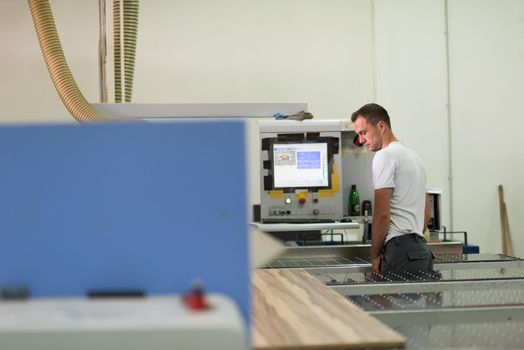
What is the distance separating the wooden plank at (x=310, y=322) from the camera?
1.25m

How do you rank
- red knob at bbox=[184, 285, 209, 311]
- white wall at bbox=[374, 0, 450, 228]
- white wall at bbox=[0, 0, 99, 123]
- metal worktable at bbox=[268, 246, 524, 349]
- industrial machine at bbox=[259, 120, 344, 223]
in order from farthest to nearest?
white wall at bbox=[374, 0, 450, 228] < white wall at bbox=[0, 0, 99, 123] < industrial machine at bbox=[259, 120, 344, 223] < metal worktable at bbox=[268, 246, 524, 349] < red knob at bbox=[184, 285, 209, 311]

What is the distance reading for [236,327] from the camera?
985mm

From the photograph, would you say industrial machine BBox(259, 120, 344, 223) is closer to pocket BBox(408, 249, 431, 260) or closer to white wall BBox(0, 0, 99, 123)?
pocket BBox(408, 249, 431, 260)

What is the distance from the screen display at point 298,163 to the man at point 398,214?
2.69 ft

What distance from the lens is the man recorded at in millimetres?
3203

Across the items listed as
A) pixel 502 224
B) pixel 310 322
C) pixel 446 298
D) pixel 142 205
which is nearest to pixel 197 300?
pixel 142 205

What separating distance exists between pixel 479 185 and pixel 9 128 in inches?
206

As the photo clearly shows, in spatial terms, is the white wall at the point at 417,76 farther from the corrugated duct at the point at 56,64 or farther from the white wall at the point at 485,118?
the corrugated duct at the point at 56,64

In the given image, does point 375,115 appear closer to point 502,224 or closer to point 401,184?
point 401,184

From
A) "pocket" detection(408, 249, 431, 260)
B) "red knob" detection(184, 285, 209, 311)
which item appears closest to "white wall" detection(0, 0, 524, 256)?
"pocket" detection(408, 249, 431, 260)

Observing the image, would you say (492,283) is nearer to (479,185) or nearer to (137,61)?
(479,185)

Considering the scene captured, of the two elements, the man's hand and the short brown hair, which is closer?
the man's hand

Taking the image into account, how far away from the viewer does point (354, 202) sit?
417 centimetres

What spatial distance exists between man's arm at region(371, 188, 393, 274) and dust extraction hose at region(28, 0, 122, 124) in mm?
1347
